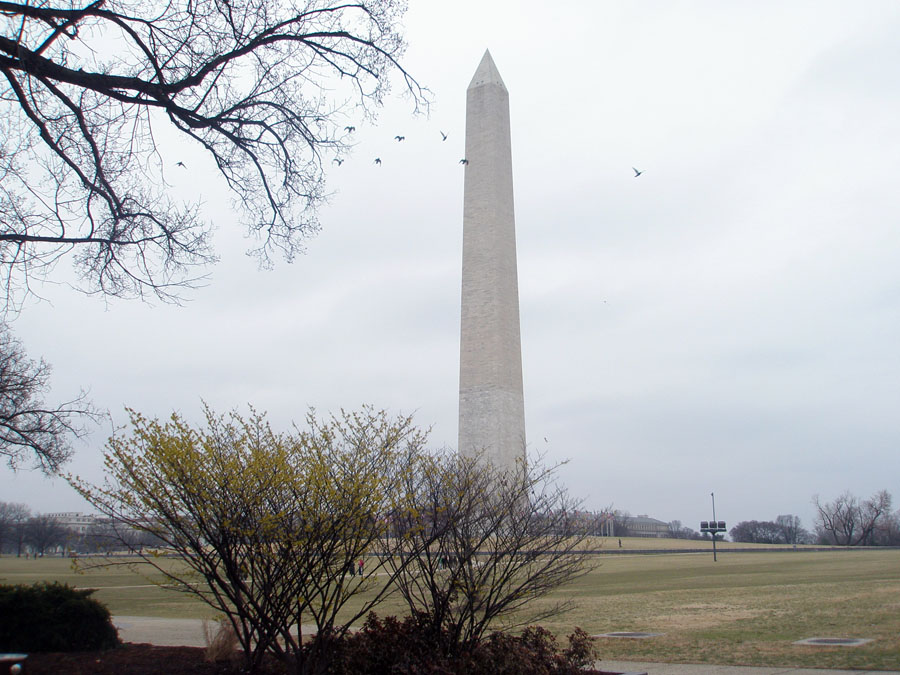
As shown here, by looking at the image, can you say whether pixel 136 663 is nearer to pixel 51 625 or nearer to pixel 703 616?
pixel 51 625

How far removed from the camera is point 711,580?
2673 cm

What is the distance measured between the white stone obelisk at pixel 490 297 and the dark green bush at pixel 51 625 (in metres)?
21.5

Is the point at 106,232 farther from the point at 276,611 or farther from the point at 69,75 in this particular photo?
the point at 276,611

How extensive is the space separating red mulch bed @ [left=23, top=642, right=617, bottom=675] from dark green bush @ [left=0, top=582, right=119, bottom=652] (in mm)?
240

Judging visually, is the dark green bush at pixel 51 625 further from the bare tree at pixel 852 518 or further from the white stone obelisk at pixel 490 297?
the bare tree at pixel 852 518

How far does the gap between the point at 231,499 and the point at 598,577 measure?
26307 millimetres

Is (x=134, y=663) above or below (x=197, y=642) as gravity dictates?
above

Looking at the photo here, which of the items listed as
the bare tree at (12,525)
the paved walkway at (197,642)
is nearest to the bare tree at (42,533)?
the bare tree at (12,525)

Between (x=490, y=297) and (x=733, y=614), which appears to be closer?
(x=733, y=614)

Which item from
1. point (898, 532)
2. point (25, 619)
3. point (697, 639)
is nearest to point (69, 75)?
point (25, 619)

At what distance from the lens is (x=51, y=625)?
1061 centimetres

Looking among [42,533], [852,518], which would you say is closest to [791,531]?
[852,518]

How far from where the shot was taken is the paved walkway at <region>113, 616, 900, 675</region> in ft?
29.8

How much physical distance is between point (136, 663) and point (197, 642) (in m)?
3.86
